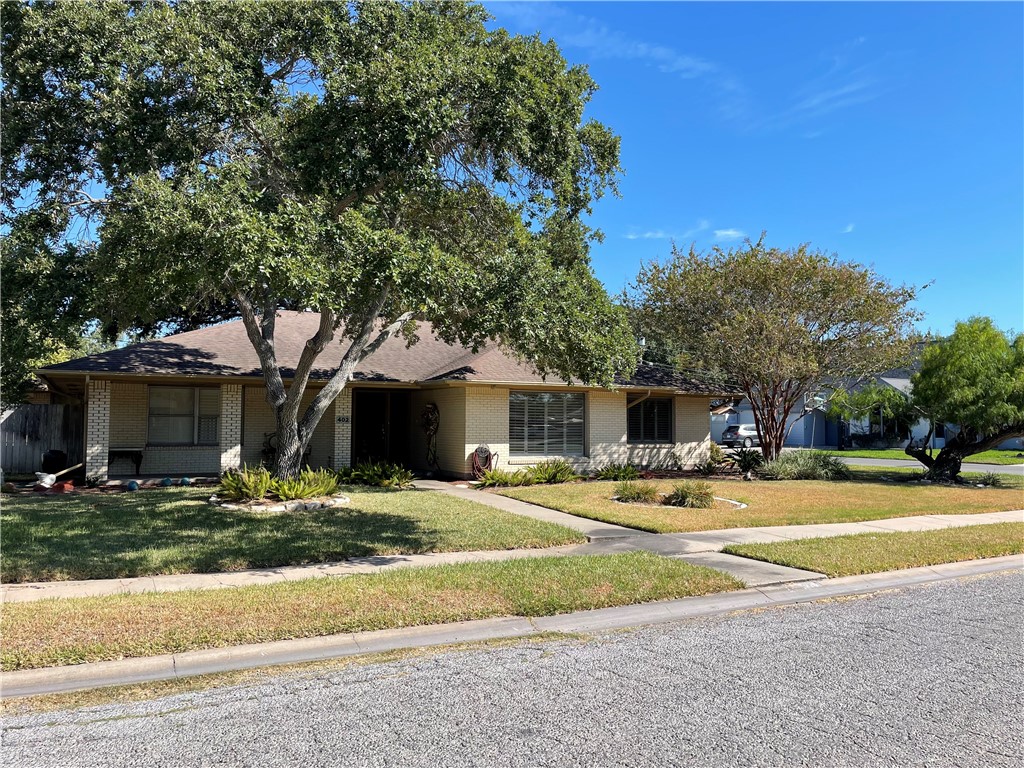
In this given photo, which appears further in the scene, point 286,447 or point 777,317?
point 777,317

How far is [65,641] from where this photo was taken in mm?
5660

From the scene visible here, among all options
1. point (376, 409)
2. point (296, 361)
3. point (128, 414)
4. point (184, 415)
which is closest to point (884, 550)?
point (296, 361)

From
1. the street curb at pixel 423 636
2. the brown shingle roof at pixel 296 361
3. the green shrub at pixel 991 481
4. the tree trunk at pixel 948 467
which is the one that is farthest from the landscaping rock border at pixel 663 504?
the green shrub at pixel 991 481

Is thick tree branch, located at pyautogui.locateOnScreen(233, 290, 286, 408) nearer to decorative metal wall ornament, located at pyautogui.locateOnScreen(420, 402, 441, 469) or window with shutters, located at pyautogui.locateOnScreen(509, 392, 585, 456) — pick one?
decorative metal wall ornament, located at pyautogui.locateOnScreen(420, 402, 441, 469)

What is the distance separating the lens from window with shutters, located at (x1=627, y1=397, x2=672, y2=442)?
74.5 feet

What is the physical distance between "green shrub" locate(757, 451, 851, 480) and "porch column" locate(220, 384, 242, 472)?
14894mm

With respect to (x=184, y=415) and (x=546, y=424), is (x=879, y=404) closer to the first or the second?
(x=546, y=424)

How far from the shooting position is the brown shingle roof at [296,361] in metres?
16.6

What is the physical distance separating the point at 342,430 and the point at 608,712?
15161 mm

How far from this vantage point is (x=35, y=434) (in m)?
20.5

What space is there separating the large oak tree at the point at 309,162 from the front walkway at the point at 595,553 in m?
2.62

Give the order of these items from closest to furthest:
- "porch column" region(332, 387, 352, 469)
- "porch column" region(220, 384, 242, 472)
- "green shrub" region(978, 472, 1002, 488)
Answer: "porch column" region(220, 384, 242, 472) → "porch column" region(332, 387, 352, 469) → "green shrub" region(978, 472, 1002, 488)

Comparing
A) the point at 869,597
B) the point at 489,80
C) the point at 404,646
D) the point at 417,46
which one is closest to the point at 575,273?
the point at 489,80

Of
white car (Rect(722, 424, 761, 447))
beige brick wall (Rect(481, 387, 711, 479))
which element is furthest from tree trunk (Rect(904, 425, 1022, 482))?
white car (Rect(722, 424, 761, 447))
